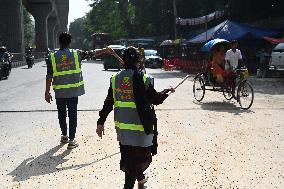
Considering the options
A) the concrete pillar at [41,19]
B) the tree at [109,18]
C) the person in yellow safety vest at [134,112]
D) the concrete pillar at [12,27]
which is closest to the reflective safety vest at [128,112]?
the person in yellow safety vest at [134,112]

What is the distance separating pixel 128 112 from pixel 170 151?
270cm

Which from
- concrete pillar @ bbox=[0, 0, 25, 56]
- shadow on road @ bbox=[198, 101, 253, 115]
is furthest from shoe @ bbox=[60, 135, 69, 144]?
concrete pillar @ bbox=[0, 0, 25, 56]

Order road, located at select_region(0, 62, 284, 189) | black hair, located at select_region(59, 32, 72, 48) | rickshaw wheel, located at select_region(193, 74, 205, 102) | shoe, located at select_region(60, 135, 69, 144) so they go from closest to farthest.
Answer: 1. road, located at select_region(0, 62, 284, 189)
2. black hair, located at select_region(59, 32, 72, 48)
3. shoe, located at select_region(60, 135, 69, 144)
4. rickshaw wheel, located at select_region(193, 74, 205, 102)

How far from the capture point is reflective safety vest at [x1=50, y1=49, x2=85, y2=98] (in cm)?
718

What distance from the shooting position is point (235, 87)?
12.3 m

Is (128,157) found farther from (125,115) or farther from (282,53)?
(282,53)

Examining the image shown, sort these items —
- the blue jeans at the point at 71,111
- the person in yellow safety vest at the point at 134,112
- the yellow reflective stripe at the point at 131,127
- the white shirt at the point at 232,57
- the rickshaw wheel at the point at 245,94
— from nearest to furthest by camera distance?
the person in yellow safety vest at the point at 134,112
the yellow reflective stripe at the point at 131,127
the blue jeans at the point at 71,111
the rickshaw wheel at the point at 245,94
the white shirt at the point at 232,57

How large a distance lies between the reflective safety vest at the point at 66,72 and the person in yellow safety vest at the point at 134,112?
2.88 meters

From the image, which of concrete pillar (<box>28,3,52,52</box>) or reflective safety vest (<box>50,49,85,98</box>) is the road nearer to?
reflective safety vest (<box>50,49,85,98</box>)

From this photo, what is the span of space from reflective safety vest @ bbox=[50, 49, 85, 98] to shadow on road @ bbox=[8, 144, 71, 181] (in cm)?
104

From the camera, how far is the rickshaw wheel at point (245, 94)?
11570 millimetres

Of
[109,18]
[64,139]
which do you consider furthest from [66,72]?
[109,18]

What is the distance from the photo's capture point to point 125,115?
4379 millimetres

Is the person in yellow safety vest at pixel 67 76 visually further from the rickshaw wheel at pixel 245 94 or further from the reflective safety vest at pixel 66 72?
the rickshaw wheel at pixel 245 94
